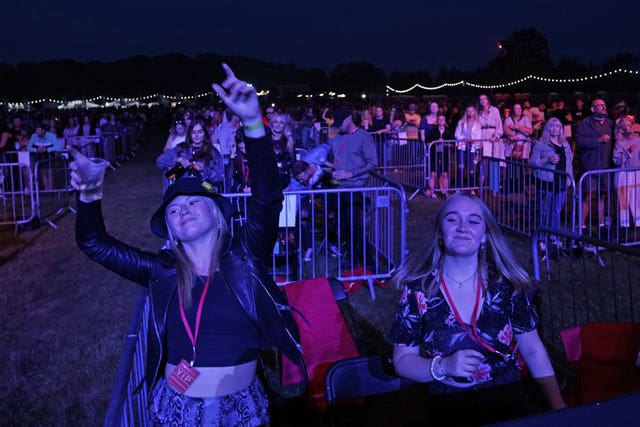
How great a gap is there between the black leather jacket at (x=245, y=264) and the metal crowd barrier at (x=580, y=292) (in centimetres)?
266

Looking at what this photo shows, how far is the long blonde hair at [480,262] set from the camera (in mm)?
3020

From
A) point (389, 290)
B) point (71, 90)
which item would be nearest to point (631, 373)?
point (389, 290)

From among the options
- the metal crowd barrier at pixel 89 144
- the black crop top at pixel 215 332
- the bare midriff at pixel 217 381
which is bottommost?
the bare midriff at pixel 217 381

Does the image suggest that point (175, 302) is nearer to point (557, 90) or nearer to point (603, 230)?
point (603, 230)

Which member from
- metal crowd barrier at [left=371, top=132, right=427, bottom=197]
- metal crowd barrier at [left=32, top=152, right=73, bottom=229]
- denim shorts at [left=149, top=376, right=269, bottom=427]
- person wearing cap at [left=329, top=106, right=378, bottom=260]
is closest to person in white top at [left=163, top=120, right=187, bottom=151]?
metal crowd barrier at [left=32, top=152, right=73, bottom=229]

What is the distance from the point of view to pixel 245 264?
116 inches

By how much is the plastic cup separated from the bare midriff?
Result: 852 mm

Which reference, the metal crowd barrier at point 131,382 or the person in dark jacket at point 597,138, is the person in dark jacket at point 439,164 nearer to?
the person in dark jacket at point 597,138

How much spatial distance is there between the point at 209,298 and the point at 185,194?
48 centimetres

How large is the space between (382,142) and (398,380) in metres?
14.8

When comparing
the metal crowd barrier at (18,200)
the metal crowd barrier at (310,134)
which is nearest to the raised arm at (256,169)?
the metal crowd barrier at (18,200)

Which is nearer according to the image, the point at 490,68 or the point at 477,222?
the point at 477,222

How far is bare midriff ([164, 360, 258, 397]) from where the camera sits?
283 centimetres

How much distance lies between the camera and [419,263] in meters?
3.11
